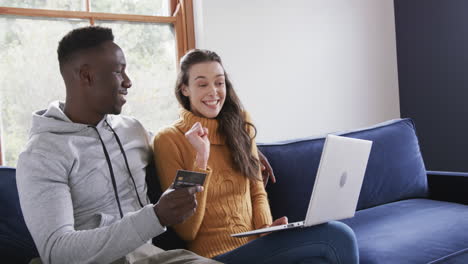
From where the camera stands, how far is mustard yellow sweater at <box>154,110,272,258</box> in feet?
5.66

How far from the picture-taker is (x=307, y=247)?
149 cm

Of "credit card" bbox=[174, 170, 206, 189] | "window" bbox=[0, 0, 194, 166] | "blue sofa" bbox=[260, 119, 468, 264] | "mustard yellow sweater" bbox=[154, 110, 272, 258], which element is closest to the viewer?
"credit card" bbox=[174, 170, 206, 189]

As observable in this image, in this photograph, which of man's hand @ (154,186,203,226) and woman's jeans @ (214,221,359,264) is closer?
man's hand @ (154,186,203,226)

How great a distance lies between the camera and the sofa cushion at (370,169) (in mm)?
2158

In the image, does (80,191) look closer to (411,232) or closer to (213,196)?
(213,196)

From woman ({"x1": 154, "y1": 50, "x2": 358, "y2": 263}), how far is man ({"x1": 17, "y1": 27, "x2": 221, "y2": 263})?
0.20m

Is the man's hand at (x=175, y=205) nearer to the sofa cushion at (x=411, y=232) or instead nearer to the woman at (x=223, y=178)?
the woman at (x=223, y=178)

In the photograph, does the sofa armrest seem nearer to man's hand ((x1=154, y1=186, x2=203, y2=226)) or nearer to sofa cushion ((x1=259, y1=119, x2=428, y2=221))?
sofa cushion ((x1=259, y1=119, x2=428, y2=221))

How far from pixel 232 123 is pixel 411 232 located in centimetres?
83

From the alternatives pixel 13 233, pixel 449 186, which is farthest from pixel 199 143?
pixel 449 186

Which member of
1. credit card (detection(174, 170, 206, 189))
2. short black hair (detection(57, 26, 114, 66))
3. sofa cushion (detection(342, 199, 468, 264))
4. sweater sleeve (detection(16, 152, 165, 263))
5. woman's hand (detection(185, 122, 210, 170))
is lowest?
sofa cushion (detection(342, 199, 468, 264))

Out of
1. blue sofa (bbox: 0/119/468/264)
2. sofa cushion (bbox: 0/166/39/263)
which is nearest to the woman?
blue sofa (bbox: 0/119/468/264)

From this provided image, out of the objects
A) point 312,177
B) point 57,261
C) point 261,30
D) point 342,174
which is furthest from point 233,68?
point 57,261

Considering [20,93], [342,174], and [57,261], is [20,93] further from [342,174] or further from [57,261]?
[342,174]
